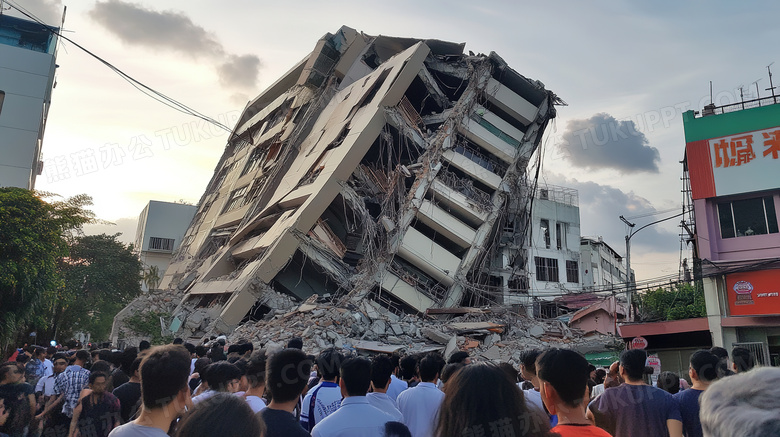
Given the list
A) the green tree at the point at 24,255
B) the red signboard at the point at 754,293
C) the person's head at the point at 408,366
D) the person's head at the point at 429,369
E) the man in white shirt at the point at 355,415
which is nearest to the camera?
the man in white shirt at the point at 355,415

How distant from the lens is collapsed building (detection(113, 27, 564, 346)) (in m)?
20.6

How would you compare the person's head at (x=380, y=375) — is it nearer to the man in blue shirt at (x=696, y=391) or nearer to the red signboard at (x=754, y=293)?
the man in blue shirt at (x=696, y=391)

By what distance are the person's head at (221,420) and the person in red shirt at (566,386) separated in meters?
1.36

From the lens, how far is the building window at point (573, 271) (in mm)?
30528

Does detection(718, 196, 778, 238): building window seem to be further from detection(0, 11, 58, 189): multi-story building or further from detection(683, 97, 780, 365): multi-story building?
detection(0, 11, 58, 189): multi-story building

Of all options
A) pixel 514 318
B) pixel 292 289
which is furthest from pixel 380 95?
pixel 514 318

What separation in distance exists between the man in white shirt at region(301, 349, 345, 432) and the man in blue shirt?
257cm

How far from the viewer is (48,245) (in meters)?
15.9

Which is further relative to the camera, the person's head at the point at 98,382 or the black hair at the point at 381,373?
the person's head at the point at 98,382

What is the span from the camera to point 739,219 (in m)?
15.9

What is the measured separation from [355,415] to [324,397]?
3.78 ft

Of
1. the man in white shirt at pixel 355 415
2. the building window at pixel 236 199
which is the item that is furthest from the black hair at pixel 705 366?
the building window at pixel 236 199

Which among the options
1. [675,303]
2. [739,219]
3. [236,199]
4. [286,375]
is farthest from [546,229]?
[286,375]

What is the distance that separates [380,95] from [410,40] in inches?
244
